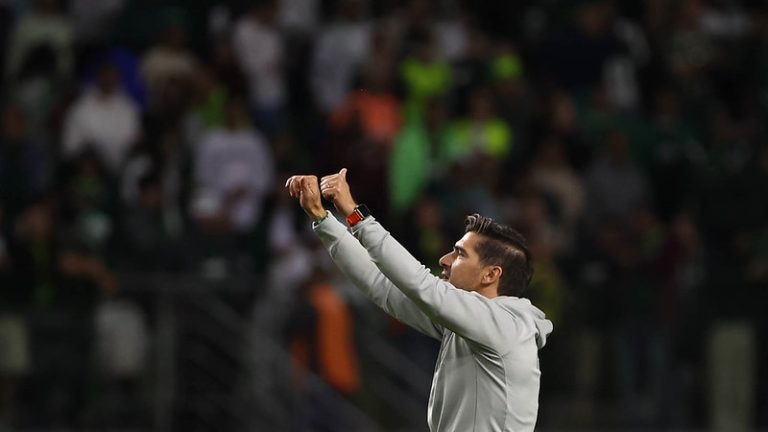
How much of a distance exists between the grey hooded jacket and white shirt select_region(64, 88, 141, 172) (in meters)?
7.16

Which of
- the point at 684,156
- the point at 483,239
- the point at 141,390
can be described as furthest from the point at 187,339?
the point at 483,239

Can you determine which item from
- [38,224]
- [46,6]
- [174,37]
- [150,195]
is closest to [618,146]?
[174,37]

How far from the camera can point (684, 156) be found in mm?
14609

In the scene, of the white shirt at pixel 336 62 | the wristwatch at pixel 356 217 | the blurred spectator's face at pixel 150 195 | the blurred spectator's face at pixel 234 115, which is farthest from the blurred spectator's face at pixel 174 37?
the wristwatch at pixel 356 217

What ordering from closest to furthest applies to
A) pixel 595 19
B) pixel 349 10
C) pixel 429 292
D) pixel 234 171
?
pixel 429 292 < pixel 234 171 < pixel 349 10 < pixel 595 19

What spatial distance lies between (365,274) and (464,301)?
0.47 m

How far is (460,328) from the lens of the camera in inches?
214

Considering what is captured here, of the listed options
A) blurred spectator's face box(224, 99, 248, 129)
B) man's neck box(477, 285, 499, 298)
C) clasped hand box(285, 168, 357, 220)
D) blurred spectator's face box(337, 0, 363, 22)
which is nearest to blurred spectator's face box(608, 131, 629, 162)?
blurred spectator's face box(337, 0, 363, 22)

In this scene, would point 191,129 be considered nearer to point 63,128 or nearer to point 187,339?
point 63,128

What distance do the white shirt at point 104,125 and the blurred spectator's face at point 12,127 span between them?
0.42 meters

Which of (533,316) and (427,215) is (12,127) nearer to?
(427,215)

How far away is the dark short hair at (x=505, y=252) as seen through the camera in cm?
587

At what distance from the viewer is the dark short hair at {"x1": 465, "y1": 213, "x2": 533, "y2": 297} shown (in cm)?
587

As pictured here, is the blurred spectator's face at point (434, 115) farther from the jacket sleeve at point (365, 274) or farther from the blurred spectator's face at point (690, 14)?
the jacket sleeve at point (365, 274)
